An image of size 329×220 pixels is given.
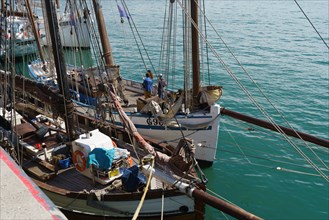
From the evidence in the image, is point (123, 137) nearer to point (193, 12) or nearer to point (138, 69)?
point (193, 12)

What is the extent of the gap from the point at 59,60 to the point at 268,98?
1868cm

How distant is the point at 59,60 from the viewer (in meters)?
12.0

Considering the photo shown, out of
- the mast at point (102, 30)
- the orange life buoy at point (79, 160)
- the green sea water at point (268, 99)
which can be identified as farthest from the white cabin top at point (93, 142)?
the mast at point (102, 30)

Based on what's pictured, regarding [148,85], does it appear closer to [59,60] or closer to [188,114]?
Answer: [188,114]

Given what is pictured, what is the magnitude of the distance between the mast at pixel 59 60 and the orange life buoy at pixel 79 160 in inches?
48.1

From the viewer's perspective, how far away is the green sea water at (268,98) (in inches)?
586

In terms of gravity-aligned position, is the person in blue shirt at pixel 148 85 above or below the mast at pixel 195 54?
below

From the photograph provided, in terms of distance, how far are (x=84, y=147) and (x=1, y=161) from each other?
7.17 m

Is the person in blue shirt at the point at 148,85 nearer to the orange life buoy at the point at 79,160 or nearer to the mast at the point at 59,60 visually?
the mast at the point at 59,60

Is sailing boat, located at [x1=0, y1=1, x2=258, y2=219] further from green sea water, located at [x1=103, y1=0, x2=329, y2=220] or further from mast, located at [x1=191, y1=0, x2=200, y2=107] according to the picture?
mast, located at [x1=191, y1=0, x2=200, y2=107]

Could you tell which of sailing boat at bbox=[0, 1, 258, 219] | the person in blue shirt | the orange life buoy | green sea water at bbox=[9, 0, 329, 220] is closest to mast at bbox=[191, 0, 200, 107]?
green sea water at bbox=[9, 0, 329, 220]

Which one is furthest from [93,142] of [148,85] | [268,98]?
[268,98]

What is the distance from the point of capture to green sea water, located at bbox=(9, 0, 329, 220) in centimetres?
1488

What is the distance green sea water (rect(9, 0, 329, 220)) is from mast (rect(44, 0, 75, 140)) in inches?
151
